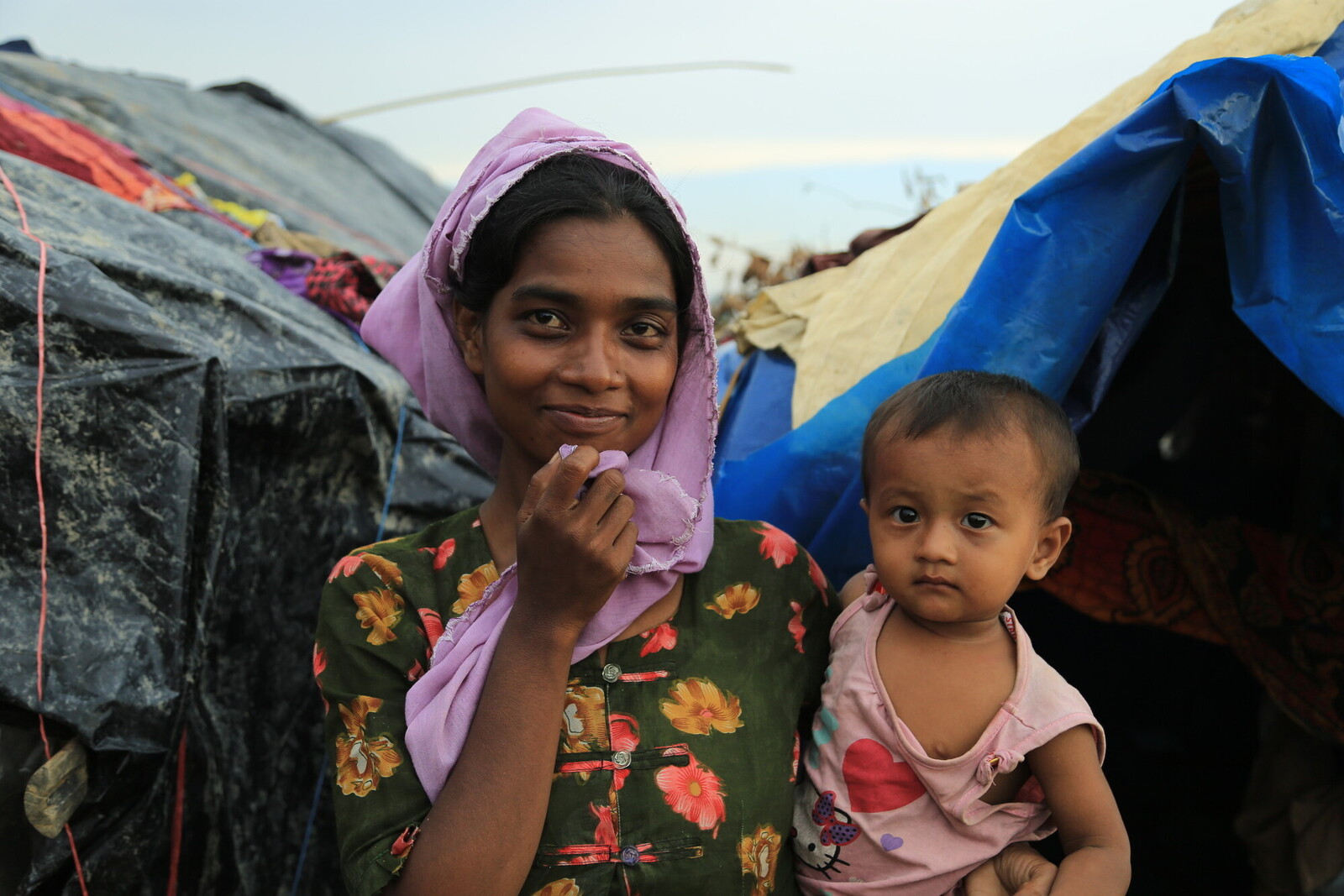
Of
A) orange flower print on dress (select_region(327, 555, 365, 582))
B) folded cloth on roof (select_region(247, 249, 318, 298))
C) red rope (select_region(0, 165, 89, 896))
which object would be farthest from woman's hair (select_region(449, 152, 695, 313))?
folded cloth on roof (select_region(247, 249, 318, 298))

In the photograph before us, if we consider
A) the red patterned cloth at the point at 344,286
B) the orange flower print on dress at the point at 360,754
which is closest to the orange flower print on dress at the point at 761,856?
the orange flower print on dress at the point at 360,754

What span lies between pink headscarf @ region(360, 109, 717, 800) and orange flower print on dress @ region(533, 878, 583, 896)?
0.20 m

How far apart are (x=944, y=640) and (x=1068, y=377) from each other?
2.04ft

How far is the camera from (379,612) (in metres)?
1.47

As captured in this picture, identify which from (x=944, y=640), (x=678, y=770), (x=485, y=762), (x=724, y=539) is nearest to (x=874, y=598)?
(x=944, y=640)

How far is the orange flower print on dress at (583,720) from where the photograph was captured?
4.69ft

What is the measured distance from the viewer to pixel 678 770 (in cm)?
144

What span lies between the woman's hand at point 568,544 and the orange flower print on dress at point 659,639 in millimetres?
166

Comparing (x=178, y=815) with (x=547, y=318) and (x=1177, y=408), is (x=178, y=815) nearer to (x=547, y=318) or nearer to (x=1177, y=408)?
(x=547, y=318)

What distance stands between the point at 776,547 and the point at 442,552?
54 centimetres

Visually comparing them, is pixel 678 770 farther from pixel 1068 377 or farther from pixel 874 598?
pixel 1068 377

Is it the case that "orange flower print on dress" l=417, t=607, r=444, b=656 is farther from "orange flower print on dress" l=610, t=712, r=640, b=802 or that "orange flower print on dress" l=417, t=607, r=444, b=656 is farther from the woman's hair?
the woman's hair

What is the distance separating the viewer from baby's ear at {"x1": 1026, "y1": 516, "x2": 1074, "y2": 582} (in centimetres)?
148

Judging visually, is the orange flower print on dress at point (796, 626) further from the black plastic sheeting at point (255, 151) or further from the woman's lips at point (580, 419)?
the black plastic sheeting at point (255, 151)
